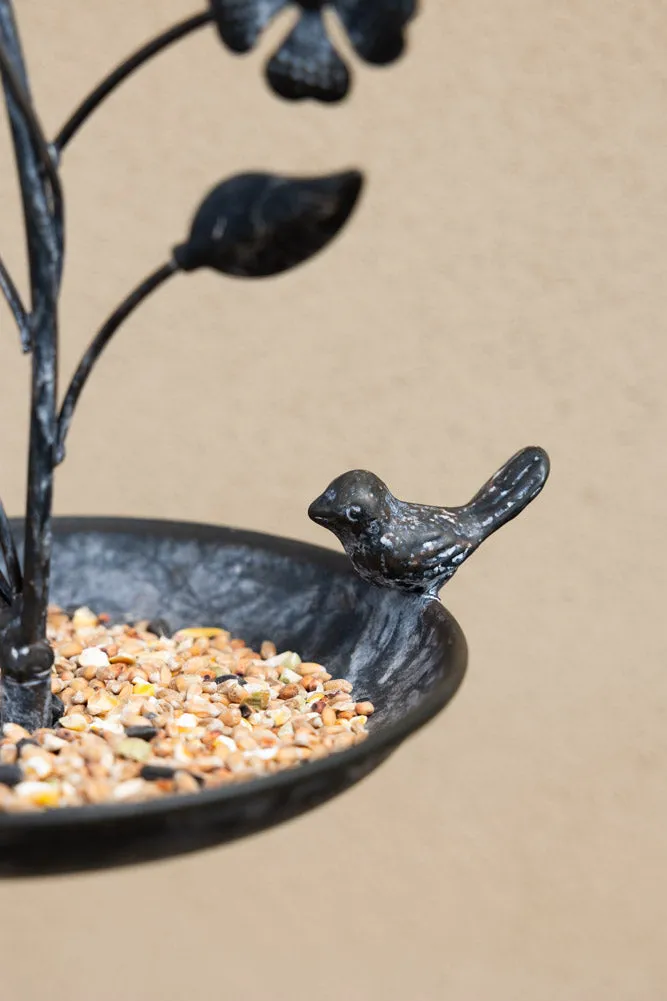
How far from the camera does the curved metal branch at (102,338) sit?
0.61m

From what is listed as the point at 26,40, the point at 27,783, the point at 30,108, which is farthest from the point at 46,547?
the point at 26,40

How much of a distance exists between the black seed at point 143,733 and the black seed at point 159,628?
20 centimetres

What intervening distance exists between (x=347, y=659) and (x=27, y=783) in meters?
0.29

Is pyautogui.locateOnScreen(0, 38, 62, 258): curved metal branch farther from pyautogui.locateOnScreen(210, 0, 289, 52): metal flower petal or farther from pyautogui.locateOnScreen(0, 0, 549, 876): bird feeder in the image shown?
pyautogui.locateOnScreen(210, 0, 289, 52): metal flower petal

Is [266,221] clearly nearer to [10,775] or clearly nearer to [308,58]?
[308,58]

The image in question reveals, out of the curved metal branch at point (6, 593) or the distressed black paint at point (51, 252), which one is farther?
the curved metal branch at point (6, 593)

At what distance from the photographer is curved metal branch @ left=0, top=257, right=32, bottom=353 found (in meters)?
0.66

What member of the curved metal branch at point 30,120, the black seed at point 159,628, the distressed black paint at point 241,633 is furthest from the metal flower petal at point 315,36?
the black seed at point 159,628

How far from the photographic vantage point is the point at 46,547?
67 centimetres

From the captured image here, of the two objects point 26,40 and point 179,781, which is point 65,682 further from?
point 26,40

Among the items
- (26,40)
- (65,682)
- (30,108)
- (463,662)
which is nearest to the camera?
(30,108)

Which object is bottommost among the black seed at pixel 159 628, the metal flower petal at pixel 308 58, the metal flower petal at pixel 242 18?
the black seed at pixel 159 628

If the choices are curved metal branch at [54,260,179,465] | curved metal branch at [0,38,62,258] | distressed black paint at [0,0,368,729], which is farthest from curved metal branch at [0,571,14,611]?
curved metal branch at [0,38,62,258]

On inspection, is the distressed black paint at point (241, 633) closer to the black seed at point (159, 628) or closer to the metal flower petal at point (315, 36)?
the black seed at point (159, 628)
